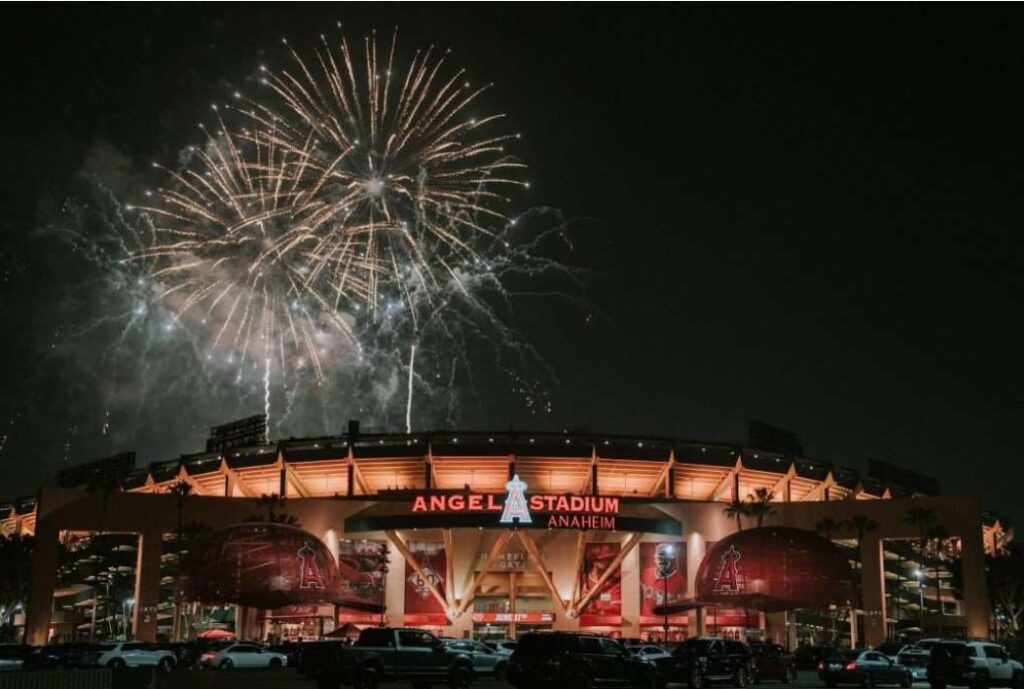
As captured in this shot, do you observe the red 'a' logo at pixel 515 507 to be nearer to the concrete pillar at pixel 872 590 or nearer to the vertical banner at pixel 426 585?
the vertical banner at pixel 426 585

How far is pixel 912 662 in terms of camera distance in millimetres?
50312

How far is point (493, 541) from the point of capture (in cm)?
8556

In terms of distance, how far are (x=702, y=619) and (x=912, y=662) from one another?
104 feet

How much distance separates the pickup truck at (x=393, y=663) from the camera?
34.0 metres

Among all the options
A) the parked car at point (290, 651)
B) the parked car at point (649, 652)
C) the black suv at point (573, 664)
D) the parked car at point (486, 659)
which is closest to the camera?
the black suv at point (573, 664)

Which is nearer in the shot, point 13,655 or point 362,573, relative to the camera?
point 13,655

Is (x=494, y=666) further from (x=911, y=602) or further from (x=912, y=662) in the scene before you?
(x=911, y=602)

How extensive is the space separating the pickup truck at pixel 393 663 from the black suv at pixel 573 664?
4.83 m

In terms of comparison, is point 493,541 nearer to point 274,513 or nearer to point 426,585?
point 426,585

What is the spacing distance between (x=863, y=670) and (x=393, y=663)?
68.0 feet

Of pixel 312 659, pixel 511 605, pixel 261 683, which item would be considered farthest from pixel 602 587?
pixel 261 683

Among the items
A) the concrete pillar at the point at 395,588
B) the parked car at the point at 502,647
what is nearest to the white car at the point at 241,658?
the parked car at the point at 502,647

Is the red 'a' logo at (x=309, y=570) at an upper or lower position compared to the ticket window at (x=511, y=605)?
upper

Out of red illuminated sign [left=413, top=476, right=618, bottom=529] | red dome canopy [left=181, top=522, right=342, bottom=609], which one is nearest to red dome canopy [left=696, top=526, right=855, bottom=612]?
red illuminated sign [left=413, top=476, right=618, bottom=529]
